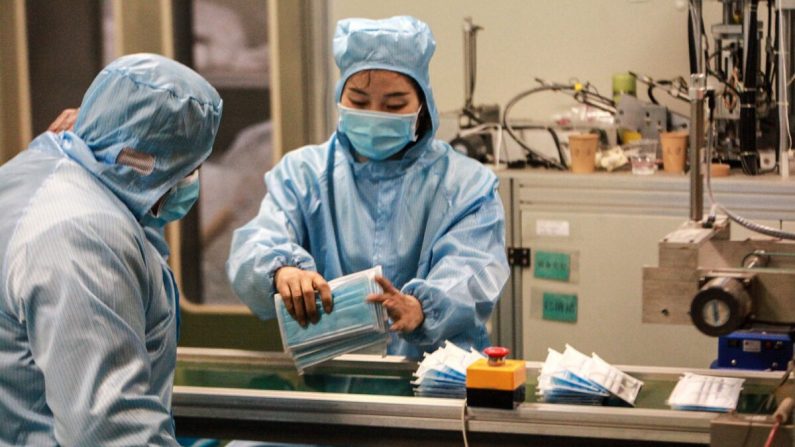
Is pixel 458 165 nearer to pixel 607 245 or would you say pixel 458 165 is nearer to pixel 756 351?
pixel 756 351

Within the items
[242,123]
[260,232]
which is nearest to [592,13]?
[242,123]

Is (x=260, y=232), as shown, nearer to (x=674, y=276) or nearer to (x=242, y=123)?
(x=674, y=276)

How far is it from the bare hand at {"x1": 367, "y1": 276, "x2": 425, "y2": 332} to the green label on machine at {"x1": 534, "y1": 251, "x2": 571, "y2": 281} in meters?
1.20

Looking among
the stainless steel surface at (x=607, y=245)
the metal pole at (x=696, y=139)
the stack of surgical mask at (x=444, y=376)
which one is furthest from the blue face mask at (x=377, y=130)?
the stainless steel surface at (x=607, y=245)

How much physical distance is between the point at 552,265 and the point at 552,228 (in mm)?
105

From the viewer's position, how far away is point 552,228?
121 inches

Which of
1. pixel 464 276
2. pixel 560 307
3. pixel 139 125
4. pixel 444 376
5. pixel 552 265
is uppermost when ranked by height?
pixel 139 125

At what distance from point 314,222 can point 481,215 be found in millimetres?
341

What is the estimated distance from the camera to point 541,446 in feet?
5.59

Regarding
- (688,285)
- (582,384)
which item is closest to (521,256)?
(582,384)

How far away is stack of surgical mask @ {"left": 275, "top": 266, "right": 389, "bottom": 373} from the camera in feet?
5.99

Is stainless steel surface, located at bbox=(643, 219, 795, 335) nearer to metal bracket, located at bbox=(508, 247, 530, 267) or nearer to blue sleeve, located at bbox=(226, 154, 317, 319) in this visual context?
blue sleeve, located at bbox=(226, 154, 317, 319)

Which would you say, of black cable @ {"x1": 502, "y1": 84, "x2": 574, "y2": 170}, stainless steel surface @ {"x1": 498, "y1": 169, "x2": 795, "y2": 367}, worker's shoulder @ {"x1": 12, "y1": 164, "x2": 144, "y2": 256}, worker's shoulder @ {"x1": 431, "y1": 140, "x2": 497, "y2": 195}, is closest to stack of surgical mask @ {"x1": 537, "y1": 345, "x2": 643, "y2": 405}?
worker's shoulder @ {"x1": 431, "y1": 140, "x2": 497, "y2": 195}

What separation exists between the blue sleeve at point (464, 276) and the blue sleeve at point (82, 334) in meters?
0.74
